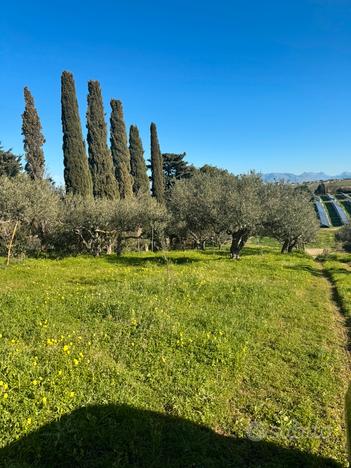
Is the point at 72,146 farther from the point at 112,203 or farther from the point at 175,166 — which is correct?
the point at 175,166

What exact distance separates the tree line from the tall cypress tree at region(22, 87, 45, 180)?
10 cm

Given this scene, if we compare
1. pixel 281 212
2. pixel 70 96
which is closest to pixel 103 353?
pixel 281 212

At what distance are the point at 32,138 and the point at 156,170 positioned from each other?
19.8m

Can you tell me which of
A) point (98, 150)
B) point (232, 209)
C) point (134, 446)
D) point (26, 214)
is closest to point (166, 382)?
point (134, 446)

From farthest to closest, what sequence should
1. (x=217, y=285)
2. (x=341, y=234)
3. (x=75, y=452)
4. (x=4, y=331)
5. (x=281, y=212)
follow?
(x=341, y=234), (x=281, y=212), (x=217, y=285), (x=4, y=331), (x=75, y=452)

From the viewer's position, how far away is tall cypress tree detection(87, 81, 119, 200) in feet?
142

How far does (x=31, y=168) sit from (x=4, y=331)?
1318 inches

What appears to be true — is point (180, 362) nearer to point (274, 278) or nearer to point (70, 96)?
point (274, 278)

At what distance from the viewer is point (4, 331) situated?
960 centimetres

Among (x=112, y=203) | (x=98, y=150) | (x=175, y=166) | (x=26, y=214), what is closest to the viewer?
(x=26, y=214)

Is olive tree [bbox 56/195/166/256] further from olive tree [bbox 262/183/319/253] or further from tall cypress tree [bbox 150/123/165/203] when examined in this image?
tall cypress tree [bbox 150/123/165/203]

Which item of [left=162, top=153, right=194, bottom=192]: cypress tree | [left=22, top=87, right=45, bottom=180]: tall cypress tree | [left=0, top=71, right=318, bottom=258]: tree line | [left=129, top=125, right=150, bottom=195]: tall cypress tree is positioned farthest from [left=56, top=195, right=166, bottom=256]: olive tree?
[left=162, top=153, right=194, bottom=192]: cypress tree

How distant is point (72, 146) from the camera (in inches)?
1598

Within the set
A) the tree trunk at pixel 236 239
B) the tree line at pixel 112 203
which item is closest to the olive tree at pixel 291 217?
the tree line at pixel 112 203
